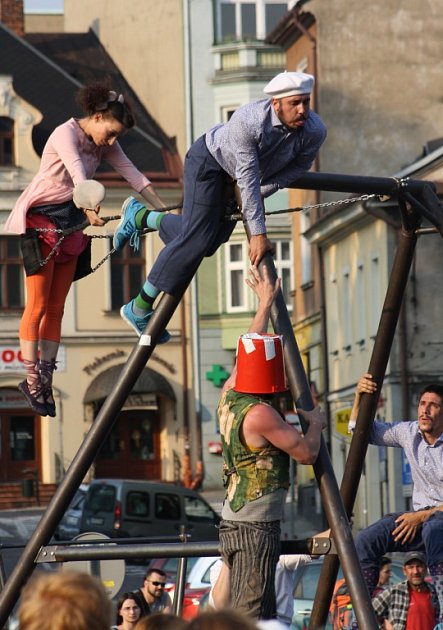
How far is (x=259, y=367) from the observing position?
7438 mm

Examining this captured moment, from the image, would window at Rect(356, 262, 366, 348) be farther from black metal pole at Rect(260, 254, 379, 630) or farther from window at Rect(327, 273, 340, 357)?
black metal pole at Rect(260, 254, 379, 630)

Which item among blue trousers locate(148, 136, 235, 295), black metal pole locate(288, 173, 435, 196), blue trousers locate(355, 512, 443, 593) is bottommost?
blue trousers locate(355, 512, 443, 593)

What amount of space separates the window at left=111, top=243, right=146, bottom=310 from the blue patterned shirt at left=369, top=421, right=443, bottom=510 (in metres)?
37.9

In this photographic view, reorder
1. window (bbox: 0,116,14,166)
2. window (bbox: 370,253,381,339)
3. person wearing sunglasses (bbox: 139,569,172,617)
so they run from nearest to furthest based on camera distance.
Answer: person wearing sunglasses (bbox: 139,569,172,617)
window (bbox: 370,253,381,339)
window (bbox: 0,116,14,166)

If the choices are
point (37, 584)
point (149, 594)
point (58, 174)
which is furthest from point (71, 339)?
point (37, 584)

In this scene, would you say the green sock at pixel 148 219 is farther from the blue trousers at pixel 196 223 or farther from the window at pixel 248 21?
the window at pixel 248 21

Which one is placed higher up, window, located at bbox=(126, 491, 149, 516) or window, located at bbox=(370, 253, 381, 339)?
window, located at bbox=(370, 253, 381, 339)

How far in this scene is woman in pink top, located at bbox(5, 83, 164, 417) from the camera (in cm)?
888

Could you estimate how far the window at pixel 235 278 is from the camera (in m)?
48.8

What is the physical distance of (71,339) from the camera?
4788 cm

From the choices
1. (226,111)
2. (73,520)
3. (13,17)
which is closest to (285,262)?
(226,111)

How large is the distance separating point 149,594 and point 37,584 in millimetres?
9253

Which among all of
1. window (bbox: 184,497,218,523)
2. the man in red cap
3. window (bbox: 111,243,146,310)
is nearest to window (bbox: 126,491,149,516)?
window (bbox: 184,497,218,523)

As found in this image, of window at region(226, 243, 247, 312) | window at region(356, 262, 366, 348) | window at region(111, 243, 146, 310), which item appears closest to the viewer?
window at region(356, 262, 366, 348)
